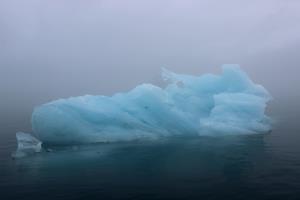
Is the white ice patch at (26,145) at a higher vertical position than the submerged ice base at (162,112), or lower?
lower

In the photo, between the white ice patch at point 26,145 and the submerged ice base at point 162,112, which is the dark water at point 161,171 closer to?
the white ice patch at point 26,145

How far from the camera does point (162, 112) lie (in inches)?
1261

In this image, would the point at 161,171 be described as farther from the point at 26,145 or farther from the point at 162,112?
the point at 162,112

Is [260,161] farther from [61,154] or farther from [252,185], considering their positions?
[61,154]

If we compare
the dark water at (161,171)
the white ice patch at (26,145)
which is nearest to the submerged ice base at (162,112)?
the dark water at (161,171)

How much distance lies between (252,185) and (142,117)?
14.3m

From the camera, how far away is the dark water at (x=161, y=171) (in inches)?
709

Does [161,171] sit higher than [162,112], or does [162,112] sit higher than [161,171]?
[162,112]

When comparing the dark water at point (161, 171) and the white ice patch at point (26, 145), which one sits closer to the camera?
the dark water at point (161, 171)

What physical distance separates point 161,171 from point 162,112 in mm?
10692

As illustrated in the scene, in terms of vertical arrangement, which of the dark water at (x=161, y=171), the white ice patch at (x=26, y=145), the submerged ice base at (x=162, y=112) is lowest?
the dark water at (x=161, y=171)

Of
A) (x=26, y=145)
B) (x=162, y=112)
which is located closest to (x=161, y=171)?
(x=26, y=145)

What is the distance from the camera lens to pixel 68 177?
2061 cm

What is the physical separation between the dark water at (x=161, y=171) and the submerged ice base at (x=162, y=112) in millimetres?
1952
